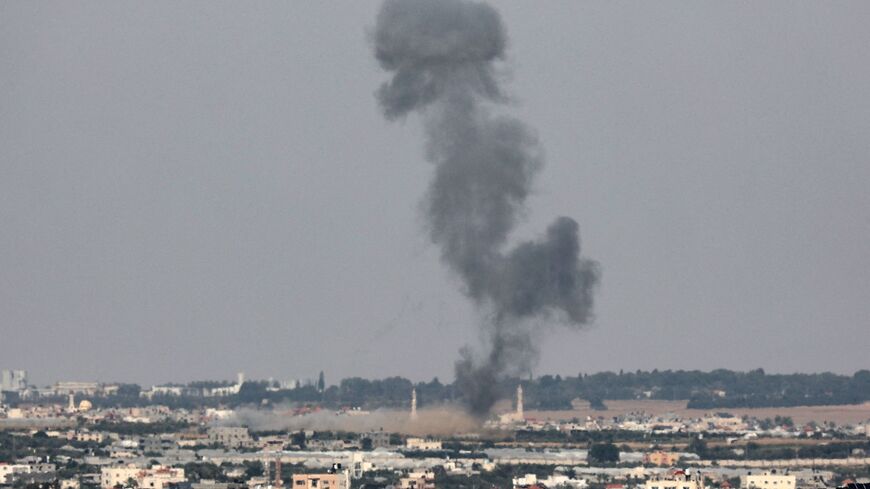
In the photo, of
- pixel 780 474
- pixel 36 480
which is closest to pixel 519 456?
pixel 780 474

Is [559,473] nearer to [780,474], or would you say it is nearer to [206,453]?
[780,474]

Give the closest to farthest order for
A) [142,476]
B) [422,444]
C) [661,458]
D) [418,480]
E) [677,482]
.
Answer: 1. [677,482]
2. [418,480]
3. [142,476]
4. [661,458]
5. [422,444]

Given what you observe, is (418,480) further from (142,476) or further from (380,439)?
(380,439)

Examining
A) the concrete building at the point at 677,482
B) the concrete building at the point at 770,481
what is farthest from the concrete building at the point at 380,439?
the concrete building at the point at 677,482

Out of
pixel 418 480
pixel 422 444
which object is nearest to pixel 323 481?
pixel 418 480

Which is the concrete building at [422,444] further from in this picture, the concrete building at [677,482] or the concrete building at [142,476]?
the concrete building at [677,482]
